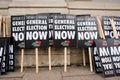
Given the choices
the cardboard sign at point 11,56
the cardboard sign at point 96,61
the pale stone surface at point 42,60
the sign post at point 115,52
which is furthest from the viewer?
the pale stone surface at point 42,60

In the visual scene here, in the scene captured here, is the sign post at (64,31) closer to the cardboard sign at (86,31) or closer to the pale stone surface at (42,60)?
the cardboard sign at (86,31)

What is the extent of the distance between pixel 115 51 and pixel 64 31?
1.66 metres

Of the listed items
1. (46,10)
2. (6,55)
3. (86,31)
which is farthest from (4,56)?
(86,31)

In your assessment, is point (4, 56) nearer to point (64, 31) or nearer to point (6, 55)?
point (6, 55)

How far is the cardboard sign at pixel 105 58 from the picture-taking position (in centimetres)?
521

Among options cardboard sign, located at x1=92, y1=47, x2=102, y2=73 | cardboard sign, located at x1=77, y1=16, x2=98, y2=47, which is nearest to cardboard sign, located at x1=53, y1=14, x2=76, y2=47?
cardboard sign, located at x1=77, y1=16, x2=98, y2=47

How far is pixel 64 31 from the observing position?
5.91 metres

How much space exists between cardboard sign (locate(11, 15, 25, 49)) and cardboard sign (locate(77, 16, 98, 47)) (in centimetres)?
175

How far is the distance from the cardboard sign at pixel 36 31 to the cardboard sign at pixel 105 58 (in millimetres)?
1609

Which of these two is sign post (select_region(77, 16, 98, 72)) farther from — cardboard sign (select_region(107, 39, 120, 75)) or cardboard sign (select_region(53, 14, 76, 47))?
cardboard sign (select_region(107, 39, 120, 75))

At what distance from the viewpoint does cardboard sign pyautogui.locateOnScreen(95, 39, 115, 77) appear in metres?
5.21

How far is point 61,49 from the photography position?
243 inches

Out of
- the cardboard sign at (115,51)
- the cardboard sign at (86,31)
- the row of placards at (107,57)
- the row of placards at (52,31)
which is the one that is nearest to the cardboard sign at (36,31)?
the row of placards at (52,31)

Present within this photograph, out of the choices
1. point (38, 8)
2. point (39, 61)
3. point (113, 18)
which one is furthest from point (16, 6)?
point (113, 18)
